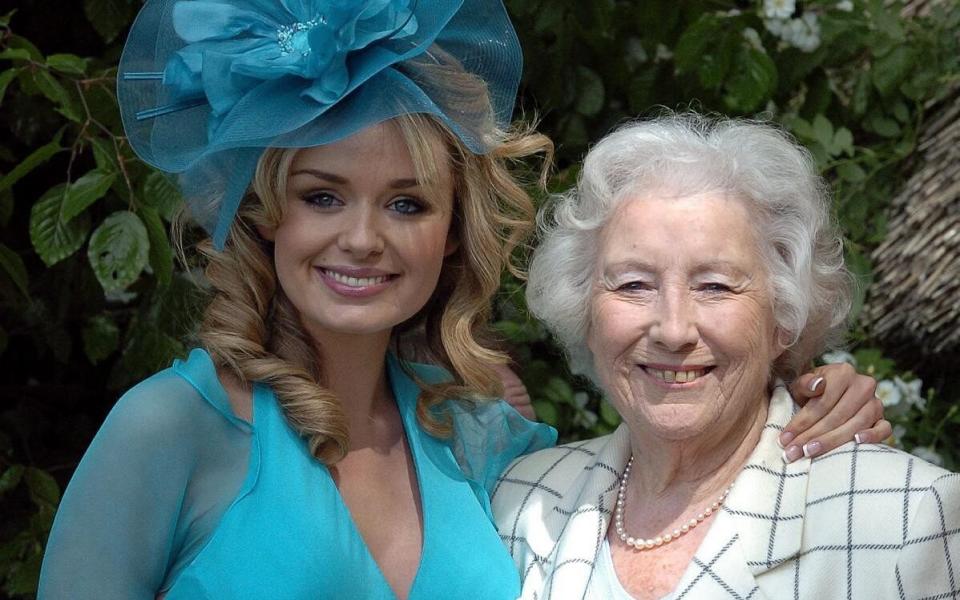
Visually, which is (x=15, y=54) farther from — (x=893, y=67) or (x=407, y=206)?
(x=893, y=67)

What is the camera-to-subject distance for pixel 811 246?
7.29 feet

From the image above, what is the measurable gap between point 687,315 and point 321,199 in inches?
24.2

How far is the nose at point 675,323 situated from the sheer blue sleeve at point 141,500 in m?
0.70

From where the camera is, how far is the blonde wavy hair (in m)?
2.26

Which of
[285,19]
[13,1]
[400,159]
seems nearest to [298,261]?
[400,159]

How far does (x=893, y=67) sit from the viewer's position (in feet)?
11.5

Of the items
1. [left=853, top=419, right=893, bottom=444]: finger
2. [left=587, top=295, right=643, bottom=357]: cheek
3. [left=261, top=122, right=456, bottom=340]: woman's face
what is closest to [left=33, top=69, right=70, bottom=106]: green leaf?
[left=261, top=122, right=456, bottom=340]: woman's face

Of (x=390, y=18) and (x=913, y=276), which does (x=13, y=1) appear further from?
(x=913, y=276)

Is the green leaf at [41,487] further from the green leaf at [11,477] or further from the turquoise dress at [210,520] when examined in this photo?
the turquoise dress at [210,520]

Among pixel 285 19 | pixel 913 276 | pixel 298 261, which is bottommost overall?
pixel 913 276

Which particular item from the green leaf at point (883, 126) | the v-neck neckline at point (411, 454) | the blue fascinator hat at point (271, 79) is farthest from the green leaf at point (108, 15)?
the green leaf at point (883, 126)

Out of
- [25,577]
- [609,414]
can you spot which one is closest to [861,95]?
[609,414]

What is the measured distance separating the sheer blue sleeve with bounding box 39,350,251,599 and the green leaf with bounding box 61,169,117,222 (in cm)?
63

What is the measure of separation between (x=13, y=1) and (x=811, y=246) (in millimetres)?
2170
